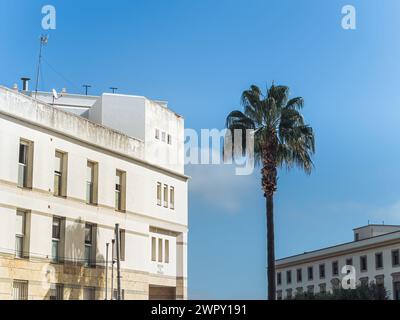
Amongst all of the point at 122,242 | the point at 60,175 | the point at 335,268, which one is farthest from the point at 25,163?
the point at 335,268

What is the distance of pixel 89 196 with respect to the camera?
40.2 m

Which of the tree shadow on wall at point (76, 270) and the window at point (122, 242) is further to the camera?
the window at point (122, 242)

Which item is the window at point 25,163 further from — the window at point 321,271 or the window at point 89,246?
the window at point 321,271

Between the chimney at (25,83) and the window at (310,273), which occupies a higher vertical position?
the chimney at (25,83)

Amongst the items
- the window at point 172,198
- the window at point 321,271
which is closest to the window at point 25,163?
the window at point 172,198

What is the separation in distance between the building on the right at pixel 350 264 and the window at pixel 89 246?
51.5m

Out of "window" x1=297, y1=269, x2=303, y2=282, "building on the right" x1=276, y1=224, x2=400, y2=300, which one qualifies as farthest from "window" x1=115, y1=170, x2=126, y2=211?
"window" x1=297, y1=269, x2=303, y2=282

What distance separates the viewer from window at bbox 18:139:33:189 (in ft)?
116

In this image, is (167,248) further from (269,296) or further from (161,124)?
(269,296)

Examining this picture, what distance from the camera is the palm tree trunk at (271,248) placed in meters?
36.8

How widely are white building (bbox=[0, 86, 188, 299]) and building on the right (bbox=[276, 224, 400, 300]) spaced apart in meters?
43.5

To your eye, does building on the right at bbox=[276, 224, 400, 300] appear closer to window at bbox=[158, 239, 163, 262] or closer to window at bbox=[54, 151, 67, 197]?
window at bbox=[158, 239, 163, 262]

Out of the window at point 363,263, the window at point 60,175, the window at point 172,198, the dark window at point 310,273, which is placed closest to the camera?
the window at point 60,175
